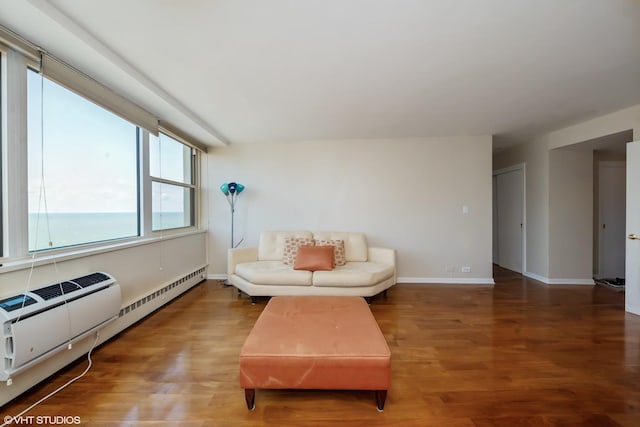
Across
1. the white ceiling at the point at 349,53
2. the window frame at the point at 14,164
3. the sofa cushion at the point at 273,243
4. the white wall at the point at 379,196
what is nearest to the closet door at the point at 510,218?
the white wall at the point at 379,196

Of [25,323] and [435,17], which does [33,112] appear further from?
[435,17]

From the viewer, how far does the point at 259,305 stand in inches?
128

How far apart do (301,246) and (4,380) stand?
2704mm

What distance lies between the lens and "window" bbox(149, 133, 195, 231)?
10.8ft

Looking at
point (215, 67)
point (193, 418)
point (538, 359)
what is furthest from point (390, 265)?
point (215, 67)

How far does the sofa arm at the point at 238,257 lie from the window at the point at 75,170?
1.20 meters

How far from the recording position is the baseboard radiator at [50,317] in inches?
57.6

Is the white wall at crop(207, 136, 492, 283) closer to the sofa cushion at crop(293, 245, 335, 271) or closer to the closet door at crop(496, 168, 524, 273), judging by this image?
the sofa cushion at crop(293, 245, 335, 271)

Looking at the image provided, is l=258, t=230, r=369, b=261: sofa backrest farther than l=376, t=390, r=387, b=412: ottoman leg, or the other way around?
l=258, t=230, r=369, b=261: sofa backrest

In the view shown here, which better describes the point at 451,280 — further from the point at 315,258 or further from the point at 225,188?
the point at 225,188

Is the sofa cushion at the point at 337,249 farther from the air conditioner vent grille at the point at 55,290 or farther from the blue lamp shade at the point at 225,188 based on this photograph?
the air conditioner vent grille at the point at 55,290

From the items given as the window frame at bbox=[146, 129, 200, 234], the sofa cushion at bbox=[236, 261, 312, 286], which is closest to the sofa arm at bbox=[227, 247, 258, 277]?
the sofa cushion at bbox=[236, 261, 312, 286]

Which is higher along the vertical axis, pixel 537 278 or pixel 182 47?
pixel 182 47

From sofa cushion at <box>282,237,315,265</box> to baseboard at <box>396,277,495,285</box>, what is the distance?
1.73 m
